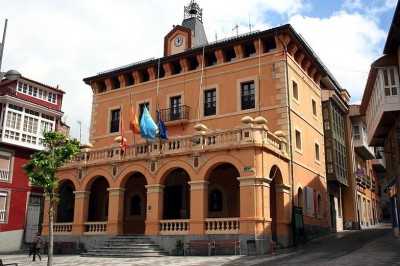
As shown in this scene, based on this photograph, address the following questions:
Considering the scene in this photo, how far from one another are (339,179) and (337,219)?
3.48 m

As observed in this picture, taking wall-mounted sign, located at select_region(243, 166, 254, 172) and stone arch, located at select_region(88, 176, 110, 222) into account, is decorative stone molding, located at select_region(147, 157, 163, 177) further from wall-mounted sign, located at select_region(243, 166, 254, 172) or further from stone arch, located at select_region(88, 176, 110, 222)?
stone arch, located at select_region(88, 176, 110, 222)

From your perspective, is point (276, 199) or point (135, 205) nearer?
point (276, 199)

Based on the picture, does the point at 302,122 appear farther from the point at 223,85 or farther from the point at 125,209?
the point at 125,209

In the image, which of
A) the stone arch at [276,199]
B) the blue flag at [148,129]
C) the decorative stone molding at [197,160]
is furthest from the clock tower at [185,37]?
the stone arch at [276,199]

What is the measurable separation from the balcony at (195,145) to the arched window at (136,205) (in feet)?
13.4

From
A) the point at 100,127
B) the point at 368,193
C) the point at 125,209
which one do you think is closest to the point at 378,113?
the point at 125,209

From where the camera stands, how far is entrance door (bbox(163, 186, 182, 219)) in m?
26.5

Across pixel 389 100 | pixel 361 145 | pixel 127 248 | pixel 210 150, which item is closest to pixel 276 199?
pixel 210 150

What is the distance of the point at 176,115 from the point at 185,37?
6.85 meters

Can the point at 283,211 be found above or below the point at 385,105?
below

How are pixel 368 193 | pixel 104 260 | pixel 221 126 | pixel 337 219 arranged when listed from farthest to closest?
pixel 368 193
pixel 337 219
pixel 221 126
pixel 104 260

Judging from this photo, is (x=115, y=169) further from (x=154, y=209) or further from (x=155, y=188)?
(x=154, y=209)

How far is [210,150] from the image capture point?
21.6 metres

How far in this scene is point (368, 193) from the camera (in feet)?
152
